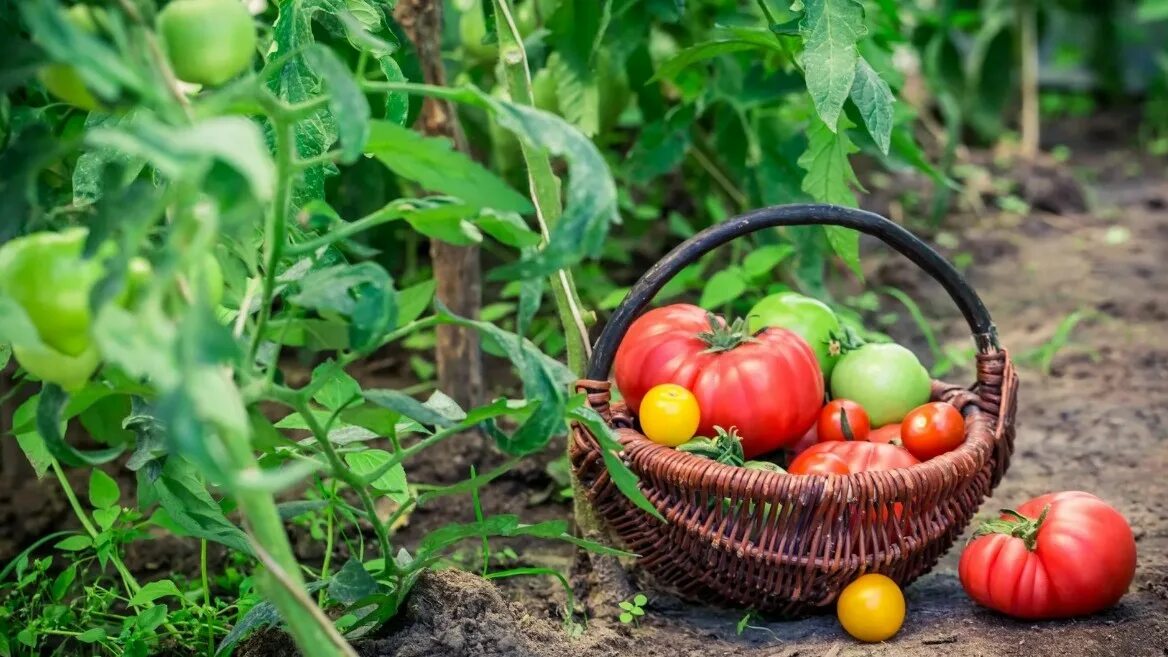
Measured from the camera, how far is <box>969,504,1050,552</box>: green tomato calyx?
4.80 ft

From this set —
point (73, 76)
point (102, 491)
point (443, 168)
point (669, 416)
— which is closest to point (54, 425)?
point (73, 76)

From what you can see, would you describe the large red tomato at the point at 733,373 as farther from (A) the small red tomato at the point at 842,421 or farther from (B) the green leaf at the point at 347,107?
(B) the green leaf at the point at 347,107

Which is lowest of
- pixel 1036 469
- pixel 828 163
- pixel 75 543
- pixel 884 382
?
pixel 75 543

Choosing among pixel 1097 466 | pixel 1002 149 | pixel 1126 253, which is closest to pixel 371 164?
pixel 1097 466

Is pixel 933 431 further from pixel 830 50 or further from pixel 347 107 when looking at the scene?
pixel 347 107

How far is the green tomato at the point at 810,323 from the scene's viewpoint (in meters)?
1.76

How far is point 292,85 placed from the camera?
4.18 ft

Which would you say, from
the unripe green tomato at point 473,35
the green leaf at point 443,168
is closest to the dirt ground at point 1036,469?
the green leaf at point 443,168

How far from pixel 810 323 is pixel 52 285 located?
1.15 meters

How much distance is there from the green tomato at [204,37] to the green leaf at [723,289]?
4.30 feet

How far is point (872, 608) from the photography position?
55.9 inches

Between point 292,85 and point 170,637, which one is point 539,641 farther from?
point 292,85

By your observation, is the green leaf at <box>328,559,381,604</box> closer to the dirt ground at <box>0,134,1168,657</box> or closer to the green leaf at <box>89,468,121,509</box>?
the dirt ground at <box>0,134,1168,657</box>

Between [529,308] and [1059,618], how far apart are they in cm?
86
